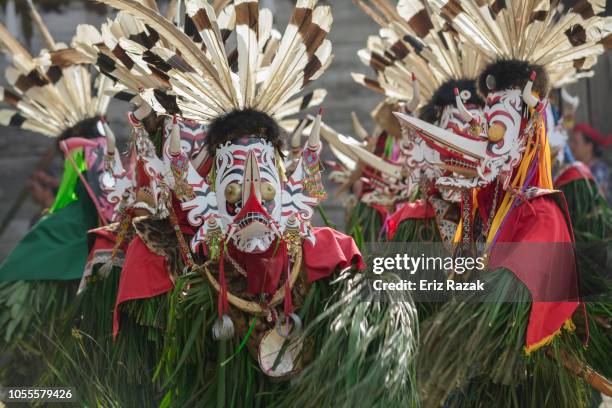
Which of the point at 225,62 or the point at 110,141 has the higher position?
the point at 225,62

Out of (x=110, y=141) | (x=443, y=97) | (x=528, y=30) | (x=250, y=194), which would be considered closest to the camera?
(x=250, y=194)

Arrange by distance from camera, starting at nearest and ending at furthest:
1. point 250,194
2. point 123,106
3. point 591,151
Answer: point 250,194, point 591,151, point 123,106

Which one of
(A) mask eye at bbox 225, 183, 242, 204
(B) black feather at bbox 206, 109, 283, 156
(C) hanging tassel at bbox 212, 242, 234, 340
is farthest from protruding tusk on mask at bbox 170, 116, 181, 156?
(C) hanging tassel at bbox 212, 242, 234, 340

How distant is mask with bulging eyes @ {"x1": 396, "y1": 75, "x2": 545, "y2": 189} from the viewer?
3.94m

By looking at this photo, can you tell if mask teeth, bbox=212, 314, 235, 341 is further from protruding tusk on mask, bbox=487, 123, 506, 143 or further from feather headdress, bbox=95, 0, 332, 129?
protruding tusk on mask, bbox=487, 123, 506, 143

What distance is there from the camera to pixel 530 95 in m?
3.93

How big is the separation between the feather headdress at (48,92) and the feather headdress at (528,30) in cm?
188

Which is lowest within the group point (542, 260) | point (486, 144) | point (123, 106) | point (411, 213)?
point (542, 260)

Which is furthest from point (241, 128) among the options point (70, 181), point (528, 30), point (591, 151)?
point (591, 151)

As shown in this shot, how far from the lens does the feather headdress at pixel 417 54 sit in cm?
470

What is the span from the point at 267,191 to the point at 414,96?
148 cm

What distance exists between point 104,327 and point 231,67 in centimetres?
105

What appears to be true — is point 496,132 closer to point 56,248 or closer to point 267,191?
point 267,191

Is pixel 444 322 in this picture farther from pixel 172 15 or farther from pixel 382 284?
pixel 172 15
